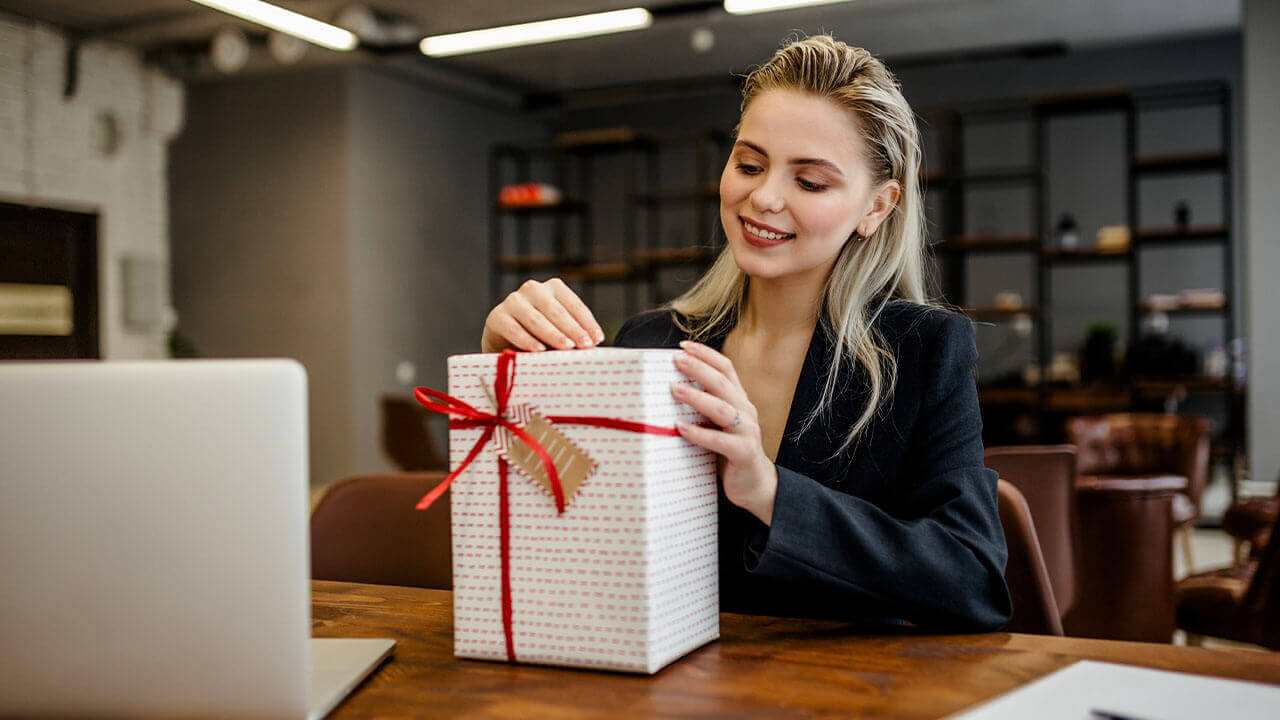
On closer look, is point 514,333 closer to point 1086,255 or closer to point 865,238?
point 865,238

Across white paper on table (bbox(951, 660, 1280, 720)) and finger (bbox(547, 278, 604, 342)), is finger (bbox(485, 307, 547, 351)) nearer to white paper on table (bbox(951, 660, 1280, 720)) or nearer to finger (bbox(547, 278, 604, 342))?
finger (bbox(547, 278, 604, 342))

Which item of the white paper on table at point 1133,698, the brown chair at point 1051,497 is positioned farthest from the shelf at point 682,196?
the white paper on table at point 1133,698

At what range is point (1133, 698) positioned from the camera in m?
0.72

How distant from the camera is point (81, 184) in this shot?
6355 millimetres

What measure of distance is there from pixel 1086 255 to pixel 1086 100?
1024 mm

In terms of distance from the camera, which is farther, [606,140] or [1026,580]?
[606,140]

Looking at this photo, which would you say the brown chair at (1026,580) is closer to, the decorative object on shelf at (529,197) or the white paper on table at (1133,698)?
the white paper on table at (1133,698)

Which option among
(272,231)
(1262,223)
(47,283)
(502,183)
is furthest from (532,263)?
(1262,223)

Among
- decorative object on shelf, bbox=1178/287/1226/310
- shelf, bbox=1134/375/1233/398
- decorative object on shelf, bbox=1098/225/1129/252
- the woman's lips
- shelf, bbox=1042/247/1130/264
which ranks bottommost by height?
shelf, bbox=1134/375/1233/398

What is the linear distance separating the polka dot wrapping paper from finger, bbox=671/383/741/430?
0.03 ft

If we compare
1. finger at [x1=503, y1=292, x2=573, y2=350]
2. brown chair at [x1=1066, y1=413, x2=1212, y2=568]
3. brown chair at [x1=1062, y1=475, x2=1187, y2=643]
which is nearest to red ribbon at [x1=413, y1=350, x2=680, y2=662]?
finger at [x1=503, y1=292, x2=573, y2=350]

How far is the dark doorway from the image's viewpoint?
6.05 metres

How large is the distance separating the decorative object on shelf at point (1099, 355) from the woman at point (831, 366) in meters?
6.18

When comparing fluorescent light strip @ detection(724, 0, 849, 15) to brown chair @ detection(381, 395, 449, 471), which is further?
brown chair @ detection(381, 395, 449, 471)
